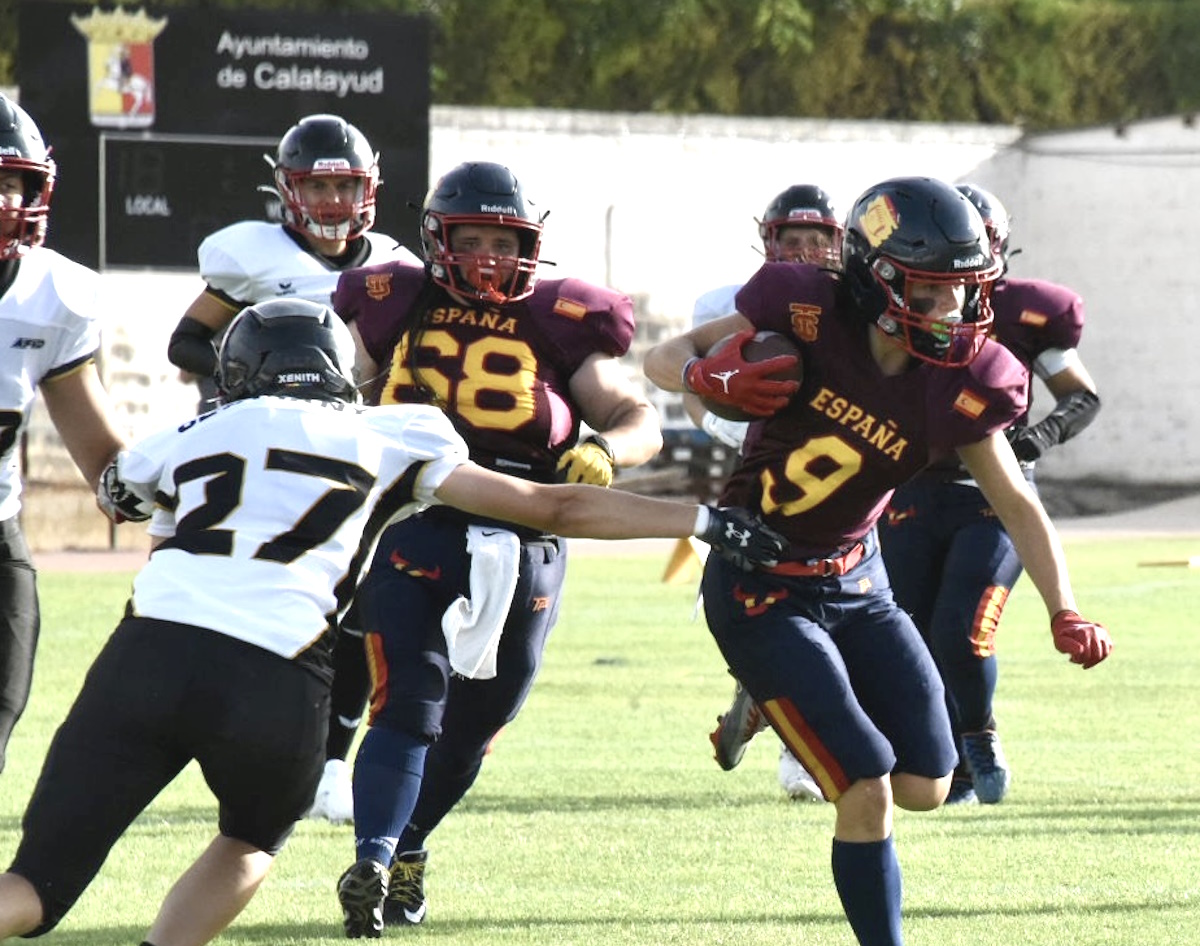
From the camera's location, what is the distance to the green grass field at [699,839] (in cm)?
525

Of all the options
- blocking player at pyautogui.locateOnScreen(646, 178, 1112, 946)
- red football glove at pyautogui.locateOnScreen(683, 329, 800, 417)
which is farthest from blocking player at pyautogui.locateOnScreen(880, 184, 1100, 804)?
red football glove at pyautogui.locateOnScreen(683, 329, 800, 417)

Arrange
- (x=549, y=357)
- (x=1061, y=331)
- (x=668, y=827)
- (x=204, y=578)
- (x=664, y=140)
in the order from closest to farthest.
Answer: (x=204, y=578), (x=549, y=357), (x=668, y=827), (x=1061, y=331), (x=664, y=140)

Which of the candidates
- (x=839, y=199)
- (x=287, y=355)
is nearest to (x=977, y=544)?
(x=287, y=355)

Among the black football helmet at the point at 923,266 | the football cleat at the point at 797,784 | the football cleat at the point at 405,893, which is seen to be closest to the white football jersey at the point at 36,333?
the football cleat at the point at 405,893

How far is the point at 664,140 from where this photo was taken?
20484mm

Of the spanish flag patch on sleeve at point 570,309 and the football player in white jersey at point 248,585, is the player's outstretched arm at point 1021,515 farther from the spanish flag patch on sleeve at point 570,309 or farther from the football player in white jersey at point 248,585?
the spanish flag patch on sleeve at point 570,309

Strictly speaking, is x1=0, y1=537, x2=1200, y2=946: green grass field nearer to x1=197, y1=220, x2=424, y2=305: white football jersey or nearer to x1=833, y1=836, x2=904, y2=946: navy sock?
x1=833, y1=836, x2=904, y2=946: navy sock

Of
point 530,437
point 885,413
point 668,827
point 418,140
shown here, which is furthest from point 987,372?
point 418,140

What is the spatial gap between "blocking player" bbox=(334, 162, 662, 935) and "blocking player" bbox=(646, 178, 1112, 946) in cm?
51

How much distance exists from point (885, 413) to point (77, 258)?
1158cm

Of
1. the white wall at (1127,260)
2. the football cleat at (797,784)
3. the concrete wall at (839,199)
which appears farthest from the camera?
the white wall at (1127,260)

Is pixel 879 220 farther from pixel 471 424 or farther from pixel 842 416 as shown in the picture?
pixel 471 424

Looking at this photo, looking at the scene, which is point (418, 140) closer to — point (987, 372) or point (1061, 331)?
point (1061, 331)

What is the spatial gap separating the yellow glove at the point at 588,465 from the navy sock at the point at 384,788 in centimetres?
74
